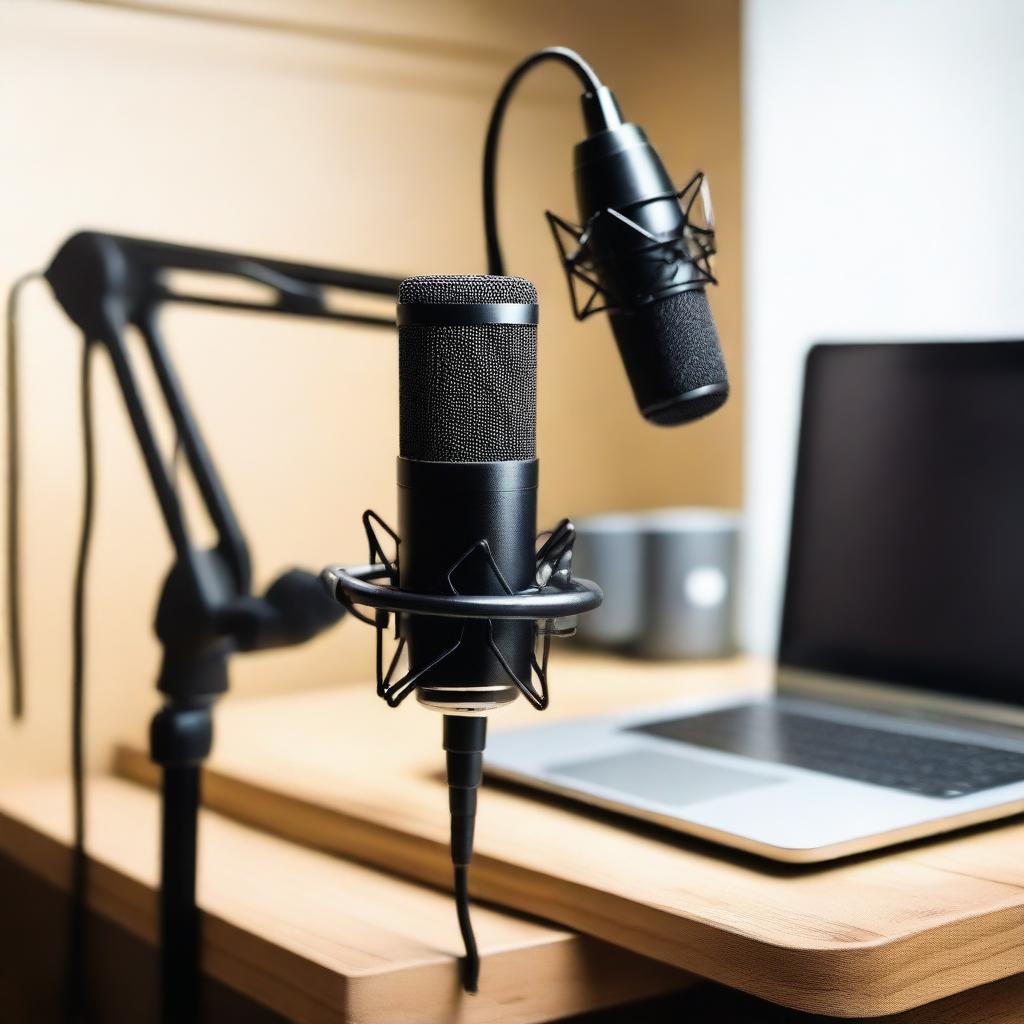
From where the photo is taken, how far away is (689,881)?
2.43ft

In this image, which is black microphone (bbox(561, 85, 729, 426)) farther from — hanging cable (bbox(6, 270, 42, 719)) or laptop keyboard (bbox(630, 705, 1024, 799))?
hanging cable (bbox(6, 270, 42, 719))

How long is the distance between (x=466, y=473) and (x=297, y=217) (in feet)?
2.49

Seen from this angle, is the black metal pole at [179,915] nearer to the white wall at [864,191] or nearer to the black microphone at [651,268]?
the black microphone at [651,268]

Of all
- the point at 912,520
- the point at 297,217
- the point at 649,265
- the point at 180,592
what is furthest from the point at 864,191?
the point at 180,592

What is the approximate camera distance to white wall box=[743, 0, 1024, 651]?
121 centimetres

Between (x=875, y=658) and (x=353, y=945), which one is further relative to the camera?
(x=875, y=658)

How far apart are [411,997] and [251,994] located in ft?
0.42

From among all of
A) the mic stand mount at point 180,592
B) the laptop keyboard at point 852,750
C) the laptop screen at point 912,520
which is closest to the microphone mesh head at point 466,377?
the mic stand mount at point 180,592

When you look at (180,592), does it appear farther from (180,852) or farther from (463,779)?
(463,779)

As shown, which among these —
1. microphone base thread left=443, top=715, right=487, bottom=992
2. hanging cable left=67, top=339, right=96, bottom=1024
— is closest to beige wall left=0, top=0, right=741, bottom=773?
hanging cable left=67, top=339, right=96, bottom=1024

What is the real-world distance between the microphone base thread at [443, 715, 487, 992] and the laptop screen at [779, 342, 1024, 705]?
0.50 meters

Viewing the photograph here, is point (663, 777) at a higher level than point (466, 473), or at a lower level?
lower

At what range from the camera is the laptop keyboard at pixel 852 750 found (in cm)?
86

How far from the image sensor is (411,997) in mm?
702
